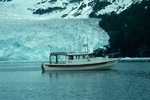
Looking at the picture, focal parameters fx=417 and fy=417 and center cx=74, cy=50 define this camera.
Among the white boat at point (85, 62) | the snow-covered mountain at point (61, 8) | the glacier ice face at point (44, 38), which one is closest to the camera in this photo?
the white boat at point (85, 62)

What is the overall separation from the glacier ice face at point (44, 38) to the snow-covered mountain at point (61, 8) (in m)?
17.1

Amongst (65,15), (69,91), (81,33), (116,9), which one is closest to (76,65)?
(69,91)

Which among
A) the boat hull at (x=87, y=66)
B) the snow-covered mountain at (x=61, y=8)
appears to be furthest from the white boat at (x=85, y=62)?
the snow-covered mountain at (x=61, y=8)

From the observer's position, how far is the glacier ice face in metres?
68.7

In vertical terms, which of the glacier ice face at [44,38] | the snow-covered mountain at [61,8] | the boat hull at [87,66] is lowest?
the boat hull at [87,66]

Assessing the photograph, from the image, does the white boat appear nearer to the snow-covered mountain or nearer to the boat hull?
the boat hull

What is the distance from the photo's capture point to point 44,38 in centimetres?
7112

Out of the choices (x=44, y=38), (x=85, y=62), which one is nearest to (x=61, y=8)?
(x=44, y=38)

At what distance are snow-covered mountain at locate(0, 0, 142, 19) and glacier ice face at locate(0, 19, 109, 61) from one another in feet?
56.2

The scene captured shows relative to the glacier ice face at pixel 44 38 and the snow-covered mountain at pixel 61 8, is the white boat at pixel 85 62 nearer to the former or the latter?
the glacier ice face at pixel 44 38

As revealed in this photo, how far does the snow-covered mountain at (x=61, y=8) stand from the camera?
96.6 metres

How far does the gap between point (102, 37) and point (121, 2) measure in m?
28.1

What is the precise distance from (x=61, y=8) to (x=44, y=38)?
47467 millimetres

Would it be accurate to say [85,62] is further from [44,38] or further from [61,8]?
[61,8]
